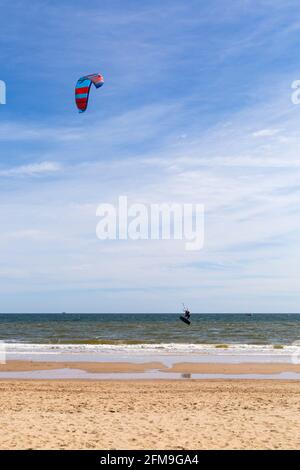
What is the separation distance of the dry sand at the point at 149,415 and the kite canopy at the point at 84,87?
1164 cm

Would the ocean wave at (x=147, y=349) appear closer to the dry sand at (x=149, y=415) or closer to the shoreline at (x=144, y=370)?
the shoreline at (x=144, y=370)

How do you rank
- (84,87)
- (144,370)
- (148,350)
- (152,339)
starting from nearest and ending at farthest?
1. (144,370)
2. (84,87)
3. (148,350)
4. (152,339)

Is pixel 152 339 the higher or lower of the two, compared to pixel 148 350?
lower

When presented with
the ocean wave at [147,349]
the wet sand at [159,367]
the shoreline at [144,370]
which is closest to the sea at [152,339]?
the ocean wave at [147,349]

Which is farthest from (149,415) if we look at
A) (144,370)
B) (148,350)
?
(148,350)

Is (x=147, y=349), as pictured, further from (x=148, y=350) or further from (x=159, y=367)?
(x=159, y=367)

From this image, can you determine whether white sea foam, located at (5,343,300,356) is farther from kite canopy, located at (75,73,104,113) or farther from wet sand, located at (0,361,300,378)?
kite canopy, located at (75,73,104,113)

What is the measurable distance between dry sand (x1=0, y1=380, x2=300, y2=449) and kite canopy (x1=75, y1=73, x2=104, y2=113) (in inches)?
458

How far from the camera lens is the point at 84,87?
22.4 meters

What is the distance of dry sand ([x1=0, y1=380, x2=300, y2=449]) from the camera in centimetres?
885

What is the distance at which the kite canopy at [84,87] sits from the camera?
71.1 feet

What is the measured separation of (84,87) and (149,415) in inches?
Answer: 613
